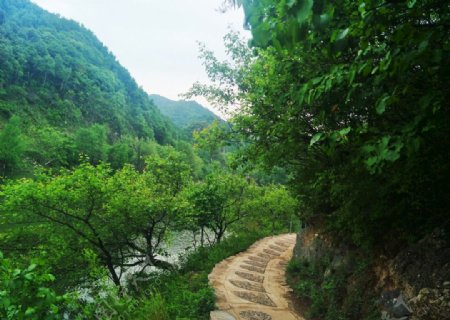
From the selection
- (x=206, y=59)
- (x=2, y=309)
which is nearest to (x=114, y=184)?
(x=206, y=59)

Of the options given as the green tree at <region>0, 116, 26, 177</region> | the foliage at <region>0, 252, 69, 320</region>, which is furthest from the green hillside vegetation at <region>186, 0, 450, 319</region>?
the green tree at <region>0, 116, 26, 177</region>

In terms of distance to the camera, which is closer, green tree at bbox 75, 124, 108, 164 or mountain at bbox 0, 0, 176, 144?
green tree at bbox 75, 124, 108, 164

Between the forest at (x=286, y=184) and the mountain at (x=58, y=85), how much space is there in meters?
74.5

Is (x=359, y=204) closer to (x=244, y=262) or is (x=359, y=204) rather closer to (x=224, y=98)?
(x=244, y=262)

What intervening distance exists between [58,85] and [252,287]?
11383cm

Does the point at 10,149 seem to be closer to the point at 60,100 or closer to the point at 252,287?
the point at 252,287

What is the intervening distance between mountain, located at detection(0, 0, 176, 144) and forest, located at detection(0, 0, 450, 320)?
74.5 m

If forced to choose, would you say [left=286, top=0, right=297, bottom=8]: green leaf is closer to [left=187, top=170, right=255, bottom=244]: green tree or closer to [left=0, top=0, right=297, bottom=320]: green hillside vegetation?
[left=0, top=0, right=297, bottom=320]: green hillside vegetation

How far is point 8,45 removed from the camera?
313 ft

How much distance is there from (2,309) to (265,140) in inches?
193

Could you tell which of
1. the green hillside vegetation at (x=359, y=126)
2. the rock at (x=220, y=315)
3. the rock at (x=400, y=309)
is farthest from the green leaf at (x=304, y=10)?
the rock at (x=220, y=315)

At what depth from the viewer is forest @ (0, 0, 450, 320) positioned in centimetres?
193

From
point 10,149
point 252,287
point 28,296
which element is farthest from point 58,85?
point 28,296

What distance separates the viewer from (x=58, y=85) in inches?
4065
